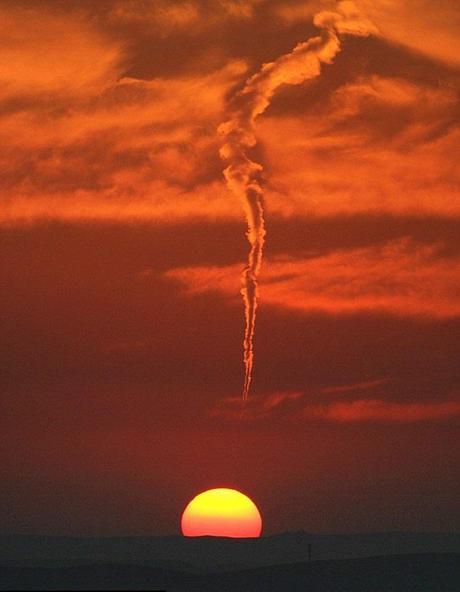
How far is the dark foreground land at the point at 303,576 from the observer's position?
379 feet

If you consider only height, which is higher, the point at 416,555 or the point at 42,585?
the point at 416,555

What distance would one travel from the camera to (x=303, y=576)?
12600 centimetres

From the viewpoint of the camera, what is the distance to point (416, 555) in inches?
5162

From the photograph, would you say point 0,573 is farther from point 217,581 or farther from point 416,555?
point 416,555

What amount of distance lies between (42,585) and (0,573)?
43.9ft

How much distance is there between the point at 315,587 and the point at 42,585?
26529 mm

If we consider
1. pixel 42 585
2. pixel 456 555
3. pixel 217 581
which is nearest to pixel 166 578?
pixel 217 581

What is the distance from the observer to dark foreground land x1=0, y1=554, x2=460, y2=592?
379 ft

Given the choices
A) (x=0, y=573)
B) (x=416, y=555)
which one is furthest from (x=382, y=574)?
(x=0, y=573)

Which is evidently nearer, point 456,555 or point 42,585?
point 42,585

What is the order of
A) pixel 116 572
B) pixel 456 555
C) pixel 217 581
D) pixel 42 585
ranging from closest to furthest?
pixel 42 585 < pixel 116 572 < pixel 217 581 < pixel 456 555

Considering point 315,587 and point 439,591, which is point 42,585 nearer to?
point 315,587

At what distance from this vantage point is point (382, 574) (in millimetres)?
125375

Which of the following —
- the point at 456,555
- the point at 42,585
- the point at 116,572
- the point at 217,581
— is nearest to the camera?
the point at 42,585
